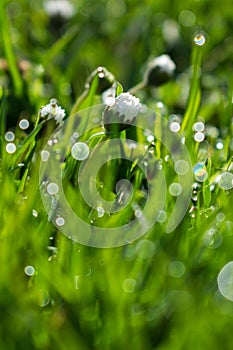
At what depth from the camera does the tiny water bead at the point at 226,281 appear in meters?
0.59

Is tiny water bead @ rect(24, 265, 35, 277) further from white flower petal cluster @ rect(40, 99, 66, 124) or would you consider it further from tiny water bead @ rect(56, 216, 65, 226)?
white flower petal cluster @ rect(40, 99, 66, 124)

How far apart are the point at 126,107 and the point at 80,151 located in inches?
3.2

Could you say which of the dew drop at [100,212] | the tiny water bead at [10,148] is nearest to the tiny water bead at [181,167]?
the dew drop at [100,212]

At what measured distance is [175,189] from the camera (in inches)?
30.7

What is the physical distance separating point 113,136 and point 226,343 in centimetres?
40

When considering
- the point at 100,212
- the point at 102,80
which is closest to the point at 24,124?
the point at 102,80

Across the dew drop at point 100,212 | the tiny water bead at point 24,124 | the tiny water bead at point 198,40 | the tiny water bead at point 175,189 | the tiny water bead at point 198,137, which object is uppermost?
the tiny water bead at point 198,40

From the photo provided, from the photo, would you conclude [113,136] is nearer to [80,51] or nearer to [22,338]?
[22,338]

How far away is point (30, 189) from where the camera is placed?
69 cm

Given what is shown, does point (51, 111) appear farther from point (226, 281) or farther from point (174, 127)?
point (226, 281)

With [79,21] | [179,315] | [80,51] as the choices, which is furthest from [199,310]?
[79,21]

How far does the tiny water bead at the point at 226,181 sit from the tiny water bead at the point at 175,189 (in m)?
0.07

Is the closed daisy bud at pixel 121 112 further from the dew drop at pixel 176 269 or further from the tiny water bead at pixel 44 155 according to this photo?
the dew drop at pixel 176 269

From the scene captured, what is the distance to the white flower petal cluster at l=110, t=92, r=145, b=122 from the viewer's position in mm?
838
